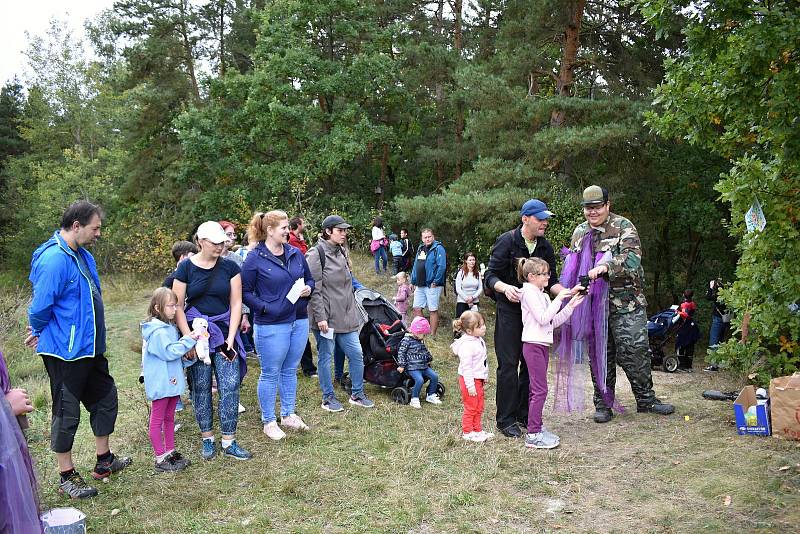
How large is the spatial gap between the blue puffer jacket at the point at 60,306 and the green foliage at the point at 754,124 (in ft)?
14.3

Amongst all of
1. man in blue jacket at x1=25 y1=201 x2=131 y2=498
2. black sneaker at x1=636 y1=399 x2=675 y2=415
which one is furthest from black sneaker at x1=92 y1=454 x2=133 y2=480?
black sneaker at x1=636 y1=399 x2=675 y2=415

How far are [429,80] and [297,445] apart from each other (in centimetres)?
1564

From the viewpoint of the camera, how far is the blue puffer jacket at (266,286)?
500 centimetres

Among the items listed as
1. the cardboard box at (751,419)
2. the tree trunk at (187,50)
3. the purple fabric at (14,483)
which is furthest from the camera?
the tree trunk at (187,50)

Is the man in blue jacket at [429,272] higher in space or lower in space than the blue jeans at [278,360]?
higher

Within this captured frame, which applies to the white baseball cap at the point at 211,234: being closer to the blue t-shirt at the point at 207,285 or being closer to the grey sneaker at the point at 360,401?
the blue t-shirt at the point at 207,285

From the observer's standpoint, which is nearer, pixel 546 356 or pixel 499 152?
pixel 546 356

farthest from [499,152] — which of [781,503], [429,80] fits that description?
[781,503]

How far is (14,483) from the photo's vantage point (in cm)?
196

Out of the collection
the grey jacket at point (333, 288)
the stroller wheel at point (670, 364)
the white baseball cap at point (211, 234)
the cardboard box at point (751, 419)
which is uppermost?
the white baseball cap at point (211, 234)

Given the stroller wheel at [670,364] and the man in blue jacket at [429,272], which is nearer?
the stroller wheel at [670,364]

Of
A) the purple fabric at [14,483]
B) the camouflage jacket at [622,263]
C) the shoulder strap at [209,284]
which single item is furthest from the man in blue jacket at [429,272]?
the purple fabric at [14,483]

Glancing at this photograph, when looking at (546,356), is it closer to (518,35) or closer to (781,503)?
(781,503)

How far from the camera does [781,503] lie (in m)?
3.66
